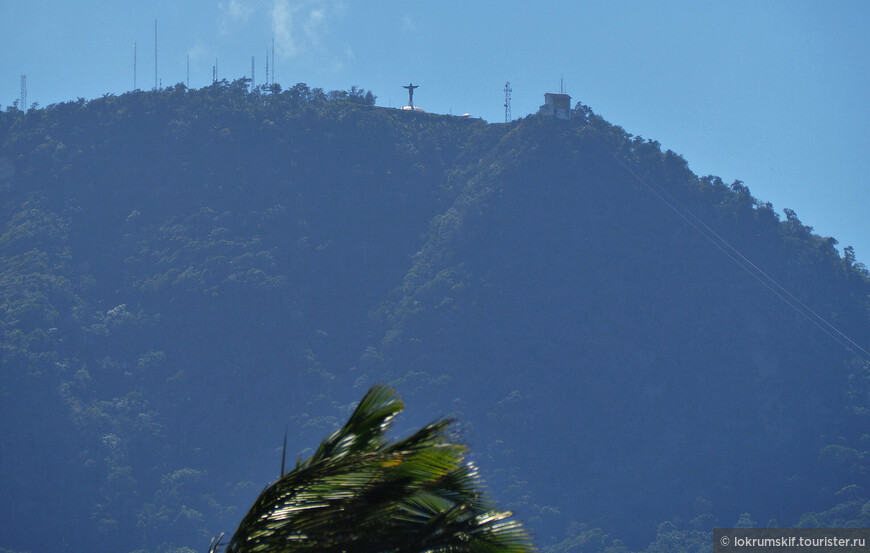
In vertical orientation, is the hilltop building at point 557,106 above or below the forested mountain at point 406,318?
above

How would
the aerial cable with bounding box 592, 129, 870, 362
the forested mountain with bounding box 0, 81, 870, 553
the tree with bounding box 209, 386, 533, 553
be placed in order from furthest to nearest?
the aerial cable with bounding box 592, 129, 870, 362
the forested mountain with bounding box 0, 81, 870, 553
the tree with bounding box 209, 386, 533, 553

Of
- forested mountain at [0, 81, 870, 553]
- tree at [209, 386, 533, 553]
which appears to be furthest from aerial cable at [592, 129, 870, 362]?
tree at [209, 386, 533, 553]

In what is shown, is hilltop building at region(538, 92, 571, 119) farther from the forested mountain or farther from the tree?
the tree

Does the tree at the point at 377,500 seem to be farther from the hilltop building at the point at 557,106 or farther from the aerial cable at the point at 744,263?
the hilltop building at the point at 557,106

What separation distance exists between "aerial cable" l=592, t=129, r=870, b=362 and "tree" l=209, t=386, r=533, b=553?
3030 inches

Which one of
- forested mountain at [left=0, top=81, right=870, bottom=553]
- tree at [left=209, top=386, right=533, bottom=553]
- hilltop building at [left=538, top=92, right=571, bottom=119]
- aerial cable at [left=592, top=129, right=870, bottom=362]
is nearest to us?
tree at [left=209, top=386, right=533, bottom=553]

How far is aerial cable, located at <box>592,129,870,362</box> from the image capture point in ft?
259

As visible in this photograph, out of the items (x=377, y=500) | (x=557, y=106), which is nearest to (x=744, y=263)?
(x=557, y=106)

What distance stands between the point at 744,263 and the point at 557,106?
17060mm

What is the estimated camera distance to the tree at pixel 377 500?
4941mm

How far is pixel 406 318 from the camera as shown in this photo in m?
77.8

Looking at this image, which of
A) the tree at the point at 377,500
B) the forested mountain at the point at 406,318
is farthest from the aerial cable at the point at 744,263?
the tree at the point at 377,500

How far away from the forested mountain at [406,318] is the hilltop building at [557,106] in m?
0.75

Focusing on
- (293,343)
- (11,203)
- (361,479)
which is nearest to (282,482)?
(361,479)
